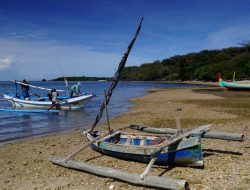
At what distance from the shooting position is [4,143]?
1337 cm

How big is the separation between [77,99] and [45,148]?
15373mm

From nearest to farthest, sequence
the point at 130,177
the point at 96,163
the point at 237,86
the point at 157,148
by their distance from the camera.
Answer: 1. the point at 130,177
2. the point at 157,148
3. the point at 96,163
4. the point at 237,86

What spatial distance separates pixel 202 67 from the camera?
113938mm

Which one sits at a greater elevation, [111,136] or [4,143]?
[111,136]

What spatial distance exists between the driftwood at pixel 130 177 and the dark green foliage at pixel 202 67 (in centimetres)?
8275

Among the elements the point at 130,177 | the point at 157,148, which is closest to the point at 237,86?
the point at 157,148

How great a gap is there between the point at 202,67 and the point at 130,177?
364 feet

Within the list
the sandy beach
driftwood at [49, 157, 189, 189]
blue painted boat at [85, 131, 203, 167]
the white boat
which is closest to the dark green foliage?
the white boat

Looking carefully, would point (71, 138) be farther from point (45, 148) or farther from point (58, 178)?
point (58, 178)

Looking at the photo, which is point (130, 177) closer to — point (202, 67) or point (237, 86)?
point (237, 86)

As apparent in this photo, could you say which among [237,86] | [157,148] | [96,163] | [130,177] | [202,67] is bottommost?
[96,163]

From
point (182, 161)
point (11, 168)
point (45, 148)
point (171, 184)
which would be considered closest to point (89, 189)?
point (171, 184)

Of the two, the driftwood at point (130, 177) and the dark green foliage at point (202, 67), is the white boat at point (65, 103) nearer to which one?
the driftwood at point (130, 177)

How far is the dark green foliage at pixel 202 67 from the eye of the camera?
95500 millimetres
